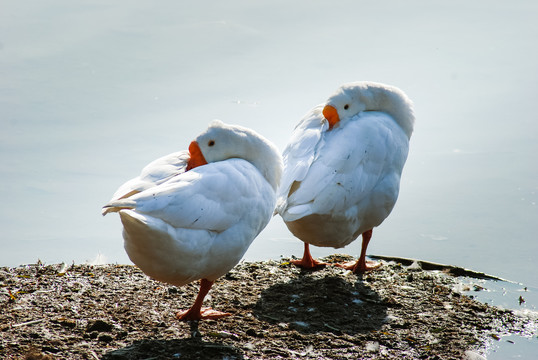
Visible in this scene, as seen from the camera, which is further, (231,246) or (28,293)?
(28,293)

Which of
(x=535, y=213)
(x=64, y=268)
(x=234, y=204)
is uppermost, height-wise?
(x=234, y=204)

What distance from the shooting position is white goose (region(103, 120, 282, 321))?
Answer: 3.50 m

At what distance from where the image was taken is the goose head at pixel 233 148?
176 inches

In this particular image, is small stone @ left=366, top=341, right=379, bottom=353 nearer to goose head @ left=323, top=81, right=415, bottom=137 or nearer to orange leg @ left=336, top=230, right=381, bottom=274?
orange leg @ left=336, top=230, right=381, bottom=274

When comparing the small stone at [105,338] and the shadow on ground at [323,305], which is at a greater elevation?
the small stone at [105,338]

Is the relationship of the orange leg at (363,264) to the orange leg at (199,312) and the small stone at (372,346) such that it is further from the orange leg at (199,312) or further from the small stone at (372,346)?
the orange leg at (199,312)

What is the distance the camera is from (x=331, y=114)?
5266 mm

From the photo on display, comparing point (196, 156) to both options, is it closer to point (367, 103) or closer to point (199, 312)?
point (199, 312)

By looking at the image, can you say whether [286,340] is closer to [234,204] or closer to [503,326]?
[234,204]

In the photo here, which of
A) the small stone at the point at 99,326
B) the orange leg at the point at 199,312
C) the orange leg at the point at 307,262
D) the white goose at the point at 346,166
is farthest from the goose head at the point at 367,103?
the small stone at the point at 99,326

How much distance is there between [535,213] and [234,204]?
3.88 m

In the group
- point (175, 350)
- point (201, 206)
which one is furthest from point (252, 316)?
point (201, 206)

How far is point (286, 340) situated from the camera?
155 inches

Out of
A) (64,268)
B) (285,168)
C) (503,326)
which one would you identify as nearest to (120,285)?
(64,268)
